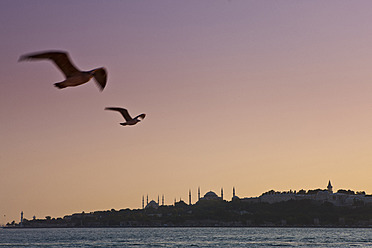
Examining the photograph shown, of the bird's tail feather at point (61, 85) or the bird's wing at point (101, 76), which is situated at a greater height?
the bird's wing at point (101, 76)

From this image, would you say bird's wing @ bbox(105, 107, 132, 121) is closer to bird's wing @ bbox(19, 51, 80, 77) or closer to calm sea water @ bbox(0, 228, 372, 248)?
bird's wing @ bbox(19, 51, 80, 77)

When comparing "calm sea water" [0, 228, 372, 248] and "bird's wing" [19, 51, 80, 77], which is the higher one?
"calm sea water" [0, 228, 372, 248]

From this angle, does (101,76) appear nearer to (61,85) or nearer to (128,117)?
(61,85)

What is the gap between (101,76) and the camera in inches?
322

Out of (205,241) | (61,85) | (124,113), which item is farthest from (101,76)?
(205,241)

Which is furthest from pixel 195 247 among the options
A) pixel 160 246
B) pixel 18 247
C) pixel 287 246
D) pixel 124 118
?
pixel 124 118

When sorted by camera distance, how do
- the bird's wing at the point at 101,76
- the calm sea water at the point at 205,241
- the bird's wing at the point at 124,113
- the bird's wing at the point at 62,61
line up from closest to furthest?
1. the bird's wing at the point at 62,61
2. the bird's wing at the point at 101,76
3. the bird's wing at the point at 124,113
4. the calm sea water at the point at 205,241

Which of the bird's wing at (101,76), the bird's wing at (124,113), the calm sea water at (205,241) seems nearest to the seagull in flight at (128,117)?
the bird's wing at (124,113)

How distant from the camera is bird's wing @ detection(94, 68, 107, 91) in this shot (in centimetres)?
796

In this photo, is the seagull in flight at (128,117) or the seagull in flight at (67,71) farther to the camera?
the seagull in flight at (128,117)

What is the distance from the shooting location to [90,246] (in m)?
106

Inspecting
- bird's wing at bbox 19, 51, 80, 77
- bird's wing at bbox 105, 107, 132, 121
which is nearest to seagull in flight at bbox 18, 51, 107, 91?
bird's wing at bbox 19, 51, 80, 77

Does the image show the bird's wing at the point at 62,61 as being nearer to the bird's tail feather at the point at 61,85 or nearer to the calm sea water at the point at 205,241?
the bird's tail feather at the point at 61,85

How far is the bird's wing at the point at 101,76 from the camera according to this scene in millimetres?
7964
